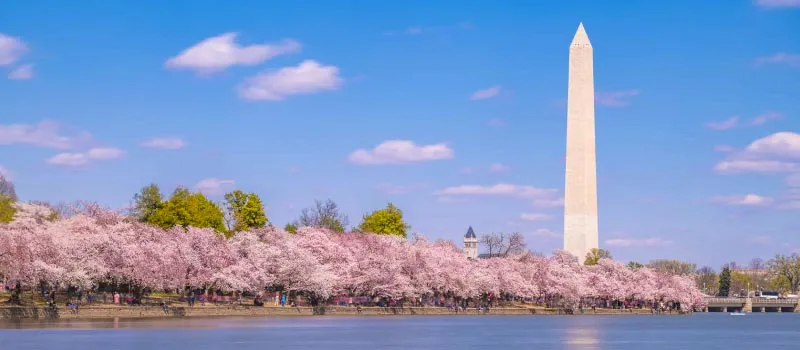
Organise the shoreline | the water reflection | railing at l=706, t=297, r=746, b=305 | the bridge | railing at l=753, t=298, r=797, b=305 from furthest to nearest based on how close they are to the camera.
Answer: railing at l=753, t=298, r=797, b=305 → the bridge → railing at l=706, t=297, r=746, b=305 → the shoreline → the water reflection

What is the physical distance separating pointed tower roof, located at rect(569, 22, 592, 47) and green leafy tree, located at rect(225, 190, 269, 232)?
123 feet

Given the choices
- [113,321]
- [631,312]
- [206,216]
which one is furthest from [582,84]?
[113,321]

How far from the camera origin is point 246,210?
113 m

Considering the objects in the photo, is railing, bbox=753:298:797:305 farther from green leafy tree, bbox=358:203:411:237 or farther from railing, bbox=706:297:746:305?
green leafy tree, bbox=358:203:411:237

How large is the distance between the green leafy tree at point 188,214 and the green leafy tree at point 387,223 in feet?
74.2

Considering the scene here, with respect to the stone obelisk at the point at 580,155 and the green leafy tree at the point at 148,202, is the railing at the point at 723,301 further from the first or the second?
the green leafy tree at the point at 148,202

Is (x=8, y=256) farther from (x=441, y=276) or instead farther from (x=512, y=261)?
(x=512, y=261)

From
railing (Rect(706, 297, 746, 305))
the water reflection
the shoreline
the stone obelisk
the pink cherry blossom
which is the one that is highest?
the stone obelisk

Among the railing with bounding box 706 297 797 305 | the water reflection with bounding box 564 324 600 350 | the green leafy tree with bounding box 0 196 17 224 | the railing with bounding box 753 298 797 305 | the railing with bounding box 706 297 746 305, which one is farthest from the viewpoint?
the railing with bounding box 753 298 797 305

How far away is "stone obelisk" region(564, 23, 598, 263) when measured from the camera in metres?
127

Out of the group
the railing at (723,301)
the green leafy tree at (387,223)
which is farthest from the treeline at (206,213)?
the railing at (723,301)

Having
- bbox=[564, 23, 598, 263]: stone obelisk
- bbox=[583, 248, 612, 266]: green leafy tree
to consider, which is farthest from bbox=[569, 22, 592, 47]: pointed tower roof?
bbox=[583, 248, 612, 266]: green leafy tree

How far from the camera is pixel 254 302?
93000 millimetres

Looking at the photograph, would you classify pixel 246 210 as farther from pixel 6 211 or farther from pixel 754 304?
pixel 754 304
